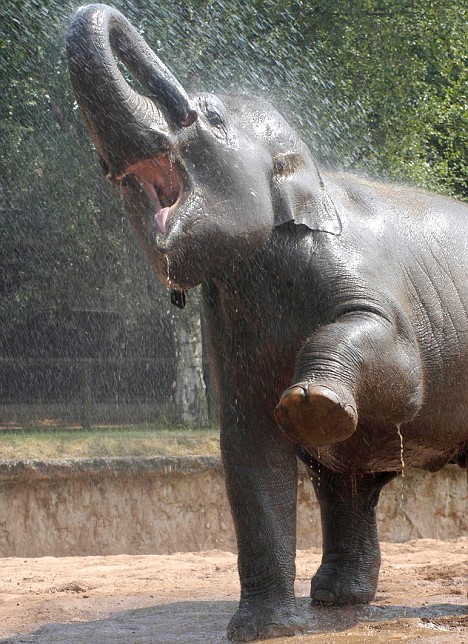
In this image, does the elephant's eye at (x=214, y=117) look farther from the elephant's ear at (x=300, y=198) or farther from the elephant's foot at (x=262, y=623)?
the elephant's foot at (x=262, y=623)

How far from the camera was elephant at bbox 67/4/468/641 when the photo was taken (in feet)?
11.9

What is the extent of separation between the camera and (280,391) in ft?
13.7

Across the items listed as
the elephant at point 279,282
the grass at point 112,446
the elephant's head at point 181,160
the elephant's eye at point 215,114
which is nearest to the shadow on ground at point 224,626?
the elephant at point 279,282

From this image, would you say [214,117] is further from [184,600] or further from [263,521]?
[184,600]

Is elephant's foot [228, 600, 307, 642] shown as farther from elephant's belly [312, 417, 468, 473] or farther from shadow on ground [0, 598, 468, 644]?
elephant's belly [312, 417, 468, 473]

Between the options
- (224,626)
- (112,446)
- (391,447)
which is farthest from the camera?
(112,446)

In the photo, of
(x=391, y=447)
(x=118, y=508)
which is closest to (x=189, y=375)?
(x=118, y=508)

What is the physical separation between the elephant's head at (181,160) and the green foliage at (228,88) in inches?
274

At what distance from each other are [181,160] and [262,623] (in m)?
1.69

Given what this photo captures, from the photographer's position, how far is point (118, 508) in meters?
8.10

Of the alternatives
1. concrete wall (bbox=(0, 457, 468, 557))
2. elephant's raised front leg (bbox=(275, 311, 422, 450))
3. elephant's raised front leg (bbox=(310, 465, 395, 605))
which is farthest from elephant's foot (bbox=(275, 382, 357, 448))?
concrete wall (bbox=(0, 457, 468, 557))

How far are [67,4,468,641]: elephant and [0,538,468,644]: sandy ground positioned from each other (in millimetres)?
434

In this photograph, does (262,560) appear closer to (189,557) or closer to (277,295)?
(277,295)

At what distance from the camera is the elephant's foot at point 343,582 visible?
4.93 metres
